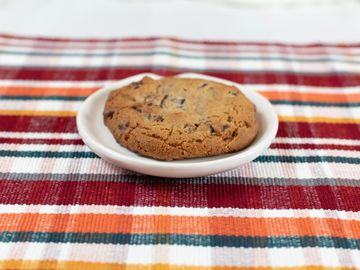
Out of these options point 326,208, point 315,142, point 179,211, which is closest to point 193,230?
point 179,211

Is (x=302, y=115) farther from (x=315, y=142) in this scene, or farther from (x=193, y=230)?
(x=193, y=230)

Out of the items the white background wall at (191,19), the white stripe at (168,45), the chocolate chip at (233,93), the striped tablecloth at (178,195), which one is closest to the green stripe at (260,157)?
the striped tablecloth at (178,195)

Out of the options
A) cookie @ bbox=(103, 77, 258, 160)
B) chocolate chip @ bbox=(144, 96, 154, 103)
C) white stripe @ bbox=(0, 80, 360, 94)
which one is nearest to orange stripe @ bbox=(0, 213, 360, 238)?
cookie @ bbox=(103, 77, 258, 160)

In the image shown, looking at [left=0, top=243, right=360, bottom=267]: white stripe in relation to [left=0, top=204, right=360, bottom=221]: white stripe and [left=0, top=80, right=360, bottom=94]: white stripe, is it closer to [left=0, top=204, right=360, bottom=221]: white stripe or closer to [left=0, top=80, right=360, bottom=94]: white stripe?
[left=0, top=204, right=360, bottom=221]: white stripe

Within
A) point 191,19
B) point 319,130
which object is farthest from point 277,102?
point 191,19

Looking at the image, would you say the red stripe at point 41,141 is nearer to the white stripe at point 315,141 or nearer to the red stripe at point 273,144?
the red stripe at point 273,144

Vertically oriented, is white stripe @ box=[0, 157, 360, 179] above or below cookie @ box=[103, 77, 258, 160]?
below
